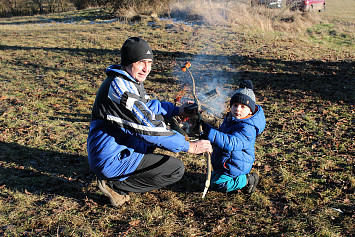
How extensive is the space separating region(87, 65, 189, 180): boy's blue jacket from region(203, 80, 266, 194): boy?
28.2 inches

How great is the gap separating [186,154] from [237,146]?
5.35 ft

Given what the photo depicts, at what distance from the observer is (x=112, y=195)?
318cm

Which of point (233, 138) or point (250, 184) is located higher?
point (233, 138)

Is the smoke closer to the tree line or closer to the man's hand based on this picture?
the man's hand

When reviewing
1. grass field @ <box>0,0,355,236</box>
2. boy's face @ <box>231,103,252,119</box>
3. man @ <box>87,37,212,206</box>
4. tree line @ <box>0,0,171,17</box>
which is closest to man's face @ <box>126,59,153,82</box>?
man @ <box>87,37,212,206</box>

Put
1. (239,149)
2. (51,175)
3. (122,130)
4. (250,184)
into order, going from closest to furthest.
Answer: (122,130), (239,149), (250,184), (51,175)

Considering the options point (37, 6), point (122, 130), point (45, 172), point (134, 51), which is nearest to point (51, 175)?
point (45, 172)

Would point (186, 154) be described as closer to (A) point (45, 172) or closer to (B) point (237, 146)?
(B) point (237, 146)

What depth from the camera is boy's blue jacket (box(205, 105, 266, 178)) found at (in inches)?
128

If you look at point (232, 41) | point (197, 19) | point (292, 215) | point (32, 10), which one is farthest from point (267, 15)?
point (32, 10)

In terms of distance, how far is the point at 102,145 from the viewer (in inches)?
112

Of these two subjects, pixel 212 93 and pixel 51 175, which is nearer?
pixel 51 175

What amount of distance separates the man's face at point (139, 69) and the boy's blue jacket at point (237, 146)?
38.8 inches

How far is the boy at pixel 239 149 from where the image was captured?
3352 mm
